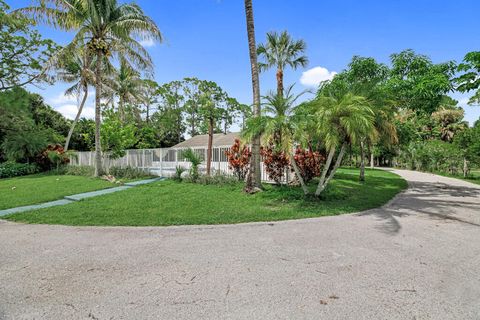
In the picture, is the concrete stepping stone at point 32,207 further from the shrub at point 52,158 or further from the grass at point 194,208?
the shrub at point 52,158

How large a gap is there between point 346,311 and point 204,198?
6436mm

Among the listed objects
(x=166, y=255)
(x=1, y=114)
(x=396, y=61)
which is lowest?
(x=166, y=255)

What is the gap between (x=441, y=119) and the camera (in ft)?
114

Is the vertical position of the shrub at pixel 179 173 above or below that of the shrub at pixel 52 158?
below

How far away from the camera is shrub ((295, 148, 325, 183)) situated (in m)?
10.8

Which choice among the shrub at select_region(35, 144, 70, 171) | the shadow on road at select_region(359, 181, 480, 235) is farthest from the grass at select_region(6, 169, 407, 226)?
the shrub at select_region(35, 144, 70, 171)

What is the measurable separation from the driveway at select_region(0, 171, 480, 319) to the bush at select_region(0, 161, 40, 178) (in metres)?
17.6

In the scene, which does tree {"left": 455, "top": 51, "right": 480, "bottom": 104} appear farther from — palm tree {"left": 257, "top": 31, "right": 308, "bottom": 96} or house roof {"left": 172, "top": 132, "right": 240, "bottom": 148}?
house roof {"left": 172, "top": 132, "right": 240, "bottom": 148}

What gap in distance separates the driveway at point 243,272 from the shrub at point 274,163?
5.13 m

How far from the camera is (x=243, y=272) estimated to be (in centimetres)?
338

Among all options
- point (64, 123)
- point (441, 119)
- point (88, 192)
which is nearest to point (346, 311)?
point (88, 192)

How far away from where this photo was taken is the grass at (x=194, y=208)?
20.4 ft

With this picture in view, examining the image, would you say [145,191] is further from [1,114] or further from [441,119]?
[441,119]

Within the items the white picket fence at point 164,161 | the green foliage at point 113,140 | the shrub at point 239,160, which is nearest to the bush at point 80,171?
the white picket fence at point 164,161
